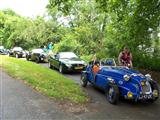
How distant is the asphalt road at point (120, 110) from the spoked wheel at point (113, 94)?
0.17 meters

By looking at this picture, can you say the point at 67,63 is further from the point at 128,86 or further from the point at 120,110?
the point at 120,110

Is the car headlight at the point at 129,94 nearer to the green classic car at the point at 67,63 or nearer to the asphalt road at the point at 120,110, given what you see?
the asphalt road at the point at 120,110

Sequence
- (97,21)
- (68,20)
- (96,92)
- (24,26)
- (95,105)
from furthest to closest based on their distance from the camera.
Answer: (24,26) < (68,20) < (97,21) < (96,92) < (95,105)

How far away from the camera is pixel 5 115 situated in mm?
7578

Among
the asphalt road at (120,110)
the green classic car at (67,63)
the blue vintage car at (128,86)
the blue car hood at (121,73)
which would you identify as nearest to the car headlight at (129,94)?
the blue vintage car at (128,86)

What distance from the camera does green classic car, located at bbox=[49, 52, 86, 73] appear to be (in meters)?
18.0

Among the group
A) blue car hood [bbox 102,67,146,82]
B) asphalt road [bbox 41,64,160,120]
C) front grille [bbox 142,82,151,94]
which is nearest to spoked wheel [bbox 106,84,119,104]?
asphalt road [bbox 41,64,160,120]

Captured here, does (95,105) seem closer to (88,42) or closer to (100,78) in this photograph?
(100,78)

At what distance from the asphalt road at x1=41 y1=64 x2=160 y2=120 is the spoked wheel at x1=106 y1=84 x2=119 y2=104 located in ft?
0.54

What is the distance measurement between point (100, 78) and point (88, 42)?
15746 millimetres

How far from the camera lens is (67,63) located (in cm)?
1814

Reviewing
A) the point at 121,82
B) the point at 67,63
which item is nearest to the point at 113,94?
the point at 121,82

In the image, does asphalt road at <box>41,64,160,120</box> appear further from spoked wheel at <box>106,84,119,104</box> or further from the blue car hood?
the blue car hood

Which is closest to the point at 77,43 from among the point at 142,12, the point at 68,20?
the point at 68,20
